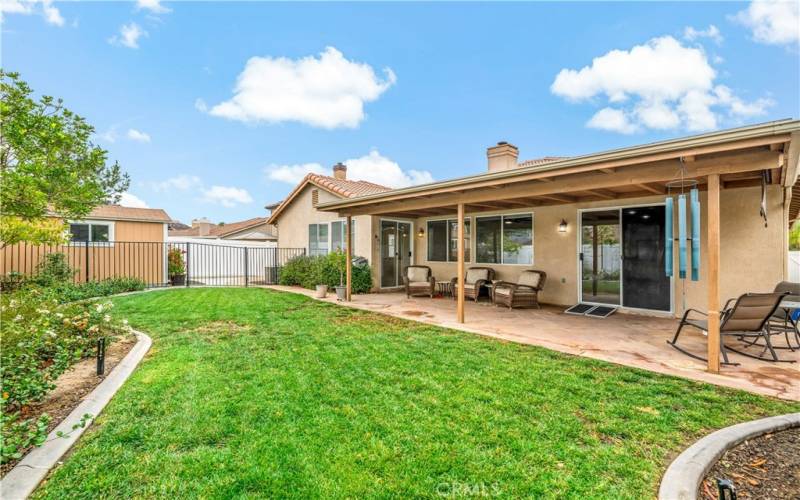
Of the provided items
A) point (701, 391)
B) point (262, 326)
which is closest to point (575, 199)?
point (701, 391)

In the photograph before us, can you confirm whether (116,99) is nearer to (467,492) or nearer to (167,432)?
(167,432)

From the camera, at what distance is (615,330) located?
6094 millimetres

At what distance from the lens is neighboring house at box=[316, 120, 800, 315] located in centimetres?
402

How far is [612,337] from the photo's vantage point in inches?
221

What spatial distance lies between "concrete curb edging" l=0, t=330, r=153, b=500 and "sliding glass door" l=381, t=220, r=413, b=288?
8.23 metres

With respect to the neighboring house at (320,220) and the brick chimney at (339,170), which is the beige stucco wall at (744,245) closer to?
the neighboring house at (320,220)

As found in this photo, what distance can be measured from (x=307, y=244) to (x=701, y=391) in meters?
12.0

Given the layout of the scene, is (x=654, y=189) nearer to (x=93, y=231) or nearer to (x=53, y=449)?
(x=53, y=449)

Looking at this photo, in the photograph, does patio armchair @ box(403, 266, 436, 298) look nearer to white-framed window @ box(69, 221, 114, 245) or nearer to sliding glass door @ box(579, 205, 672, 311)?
sliding glass door @ box(579, 205, 672, 311)

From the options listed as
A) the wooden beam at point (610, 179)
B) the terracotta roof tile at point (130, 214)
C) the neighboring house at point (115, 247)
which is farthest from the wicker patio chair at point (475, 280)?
the terracotta roof tile at point (130, 214)

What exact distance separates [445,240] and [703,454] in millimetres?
8972

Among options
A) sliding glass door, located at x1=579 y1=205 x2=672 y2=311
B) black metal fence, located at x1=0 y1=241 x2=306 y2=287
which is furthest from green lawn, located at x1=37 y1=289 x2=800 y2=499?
black metal fence, located at x1=0 y1=241 x2=306 y2=287

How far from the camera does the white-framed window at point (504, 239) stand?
9.41m

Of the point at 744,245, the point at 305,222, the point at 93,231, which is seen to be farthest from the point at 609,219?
the point at 93,231
